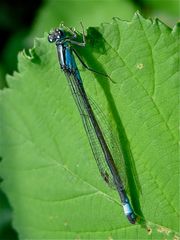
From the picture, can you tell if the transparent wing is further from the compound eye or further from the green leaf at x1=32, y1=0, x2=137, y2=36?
the green leaf at x1=32, y1=0, x2=137, y2=36

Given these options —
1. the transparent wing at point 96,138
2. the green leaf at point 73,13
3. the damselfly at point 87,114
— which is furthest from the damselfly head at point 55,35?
the green leaf at point 73,13

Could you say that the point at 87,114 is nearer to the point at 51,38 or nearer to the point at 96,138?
the point at 96,138

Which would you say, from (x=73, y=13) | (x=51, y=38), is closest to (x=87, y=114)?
(x=51, y=38)

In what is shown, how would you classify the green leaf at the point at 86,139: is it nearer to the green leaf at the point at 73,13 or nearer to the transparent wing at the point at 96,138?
the transparent wing at the point at 96,138

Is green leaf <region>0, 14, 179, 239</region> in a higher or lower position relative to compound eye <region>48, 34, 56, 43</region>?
lower

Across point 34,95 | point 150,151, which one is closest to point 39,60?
point 34,95

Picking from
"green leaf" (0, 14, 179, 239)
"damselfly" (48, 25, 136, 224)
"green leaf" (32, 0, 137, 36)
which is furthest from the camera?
"green leaf" (32, 0, 137, 36)

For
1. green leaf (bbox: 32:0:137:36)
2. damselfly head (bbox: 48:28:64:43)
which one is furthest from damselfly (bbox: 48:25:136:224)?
green leaf (bbox: 32:0:137:36)

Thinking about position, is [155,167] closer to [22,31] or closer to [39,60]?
[39,60]

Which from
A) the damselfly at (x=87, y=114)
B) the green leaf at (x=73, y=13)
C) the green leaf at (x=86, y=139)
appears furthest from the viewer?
the green leaf at (x=73, y=13)
